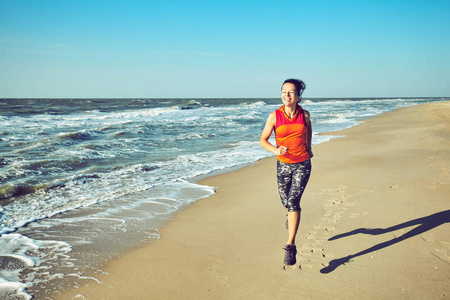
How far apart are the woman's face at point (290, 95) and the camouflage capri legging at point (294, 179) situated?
0.61 meters

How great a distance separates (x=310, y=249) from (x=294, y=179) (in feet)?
2.92

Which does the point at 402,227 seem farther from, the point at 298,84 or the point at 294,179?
the point at 298,84

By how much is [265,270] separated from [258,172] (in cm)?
475

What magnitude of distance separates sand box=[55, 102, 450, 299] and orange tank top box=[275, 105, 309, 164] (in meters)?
1.09

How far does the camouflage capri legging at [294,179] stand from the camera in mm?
3146

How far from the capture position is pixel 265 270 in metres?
3.10

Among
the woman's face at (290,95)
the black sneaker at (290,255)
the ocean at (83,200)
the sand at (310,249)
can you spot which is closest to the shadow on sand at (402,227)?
the sand at (310,249)

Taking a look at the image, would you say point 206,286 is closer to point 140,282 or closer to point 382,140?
point 140,282

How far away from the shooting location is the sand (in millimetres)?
2783

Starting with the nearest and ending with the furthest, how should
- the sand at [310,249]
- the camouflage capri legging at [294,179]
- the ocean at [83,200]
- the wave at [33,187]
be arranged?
1. the sand at [310,249]
2. the camouflage capri legging at [294,179]
3. the ocean at [83,200]
4. the wave at [33,187]

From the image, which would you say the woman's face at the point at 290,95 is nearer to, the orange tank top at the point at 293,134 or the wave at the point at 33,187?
the orange tank top at the point at 293,134

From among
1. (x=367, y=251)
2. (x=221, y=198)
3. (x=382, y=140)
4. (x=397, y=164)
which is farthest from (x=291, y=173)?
(x=382, y=140)

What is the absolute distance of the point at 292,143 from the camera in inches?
123

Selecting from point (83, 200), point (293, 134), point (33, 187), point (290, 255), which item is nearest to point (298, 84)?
point (293, 134)
